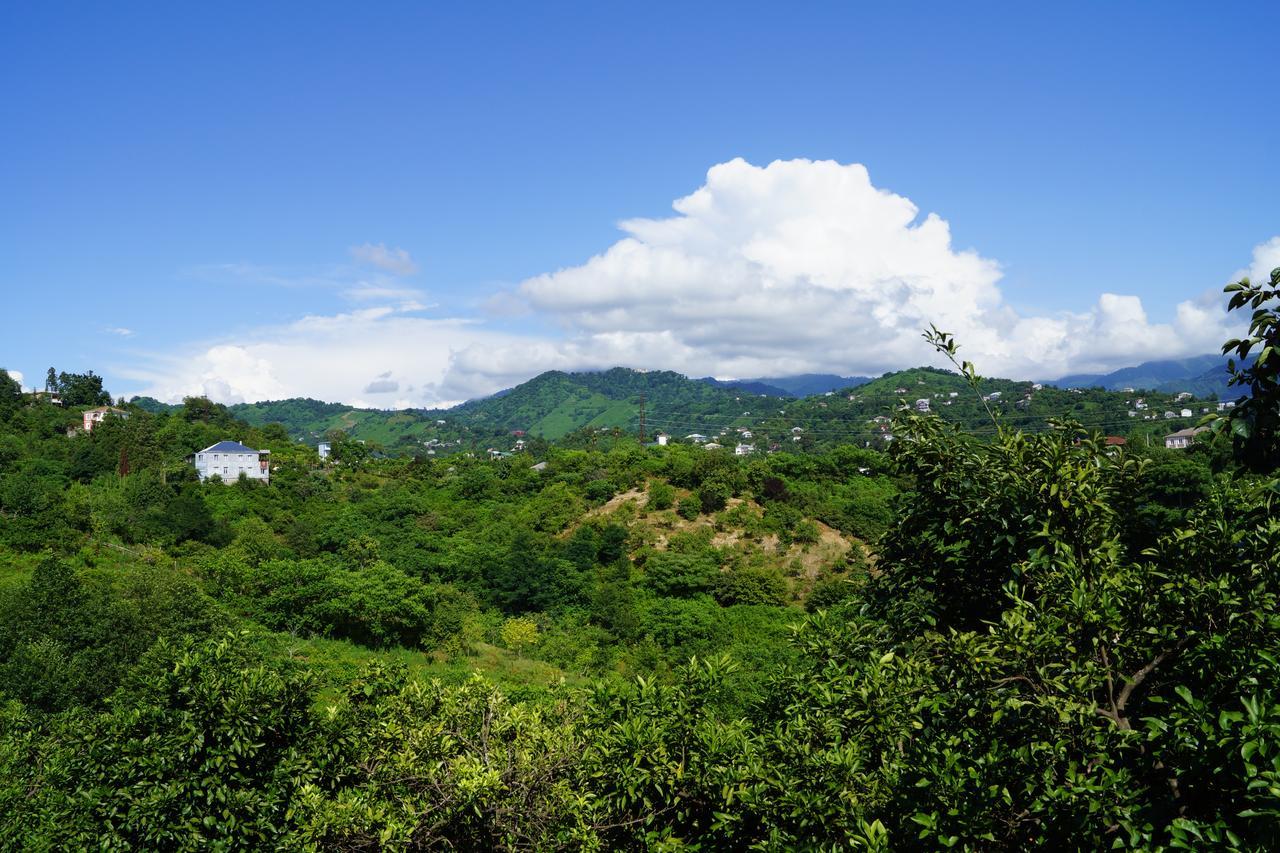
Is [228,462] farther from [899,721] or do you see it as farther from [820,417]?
[820,417]

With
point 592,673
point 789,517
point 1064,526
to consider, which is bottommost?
point 592,673

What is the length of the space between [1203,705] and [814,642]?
2515 millimetres

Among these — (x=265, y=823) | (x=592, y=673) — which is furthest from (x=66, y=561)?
(x=265, y=823)

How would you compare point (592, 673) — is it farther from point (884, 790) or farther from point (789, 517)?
point (884, 790)

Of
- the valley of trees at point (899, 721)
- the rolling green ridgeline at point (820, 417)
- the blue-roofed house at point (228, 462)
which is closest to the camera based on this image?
the valley of trees at point (899, 721)

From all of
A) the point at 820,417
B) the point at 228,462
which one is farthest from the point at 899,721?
the point at 820,417

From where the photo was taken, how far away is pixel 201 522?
40.3 metres

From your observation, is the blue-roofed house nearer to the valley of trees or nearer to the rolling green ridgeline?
the rolling green ridgeline

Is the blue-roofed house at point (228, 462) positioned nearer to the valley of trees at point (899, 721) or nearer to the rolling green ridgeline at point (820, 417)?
the rolling green ridgeline at point (820, 417)

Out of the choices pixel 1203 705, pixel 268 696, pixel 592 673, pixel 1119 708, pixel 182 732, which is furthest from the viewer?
pixel 592 673

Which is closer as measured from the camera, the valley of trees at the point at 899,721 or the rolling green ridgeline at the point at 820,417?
the valley of trees at the point at 899,721

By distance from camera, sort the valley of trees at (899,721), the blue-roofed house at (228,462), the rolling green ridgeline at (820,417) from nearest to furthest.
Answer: the valley of trees at (899,721) → the blue-roofed house at (228,462) → the rolling green ridgeline at (820,417)

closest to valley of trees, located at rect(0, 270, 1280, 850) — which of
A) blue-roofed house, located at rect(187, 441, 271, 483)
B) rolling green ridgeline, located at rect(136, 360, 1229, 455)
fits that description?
rolling green ridgeline, located at rect(136, 360, 1229, 455)

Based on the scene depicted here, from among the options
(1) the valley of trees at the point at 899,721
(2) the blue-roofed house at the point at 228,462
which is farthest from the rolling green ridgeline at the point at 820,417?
(2) the blue-roofed house at the point at 228,462
